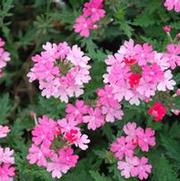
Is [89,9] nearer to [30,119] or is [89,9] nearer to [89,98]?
[89,98]

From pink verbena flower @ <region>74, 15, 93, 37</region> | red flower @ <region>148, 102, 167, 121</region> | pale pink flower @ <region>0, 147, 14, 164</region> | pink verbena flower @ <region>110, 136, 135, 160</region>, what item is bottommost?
pale pink flower @ <region>0, 147, 14, 164</region>

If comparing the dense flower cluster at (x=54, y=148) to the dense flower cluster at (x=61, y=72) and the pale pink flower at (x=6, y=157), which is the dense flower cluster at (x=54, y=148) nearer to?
the pale pink flower at (x=6, y=157)

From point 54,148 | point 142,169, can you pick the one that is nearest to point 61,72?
point 54,148

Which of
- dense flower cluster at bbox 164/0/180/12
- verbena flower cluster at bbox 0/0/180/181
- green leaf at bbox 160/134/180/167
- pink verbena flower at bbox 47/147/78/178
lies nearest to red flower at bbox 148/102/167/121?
verbena flower cluster at bbox 0/0/180/181

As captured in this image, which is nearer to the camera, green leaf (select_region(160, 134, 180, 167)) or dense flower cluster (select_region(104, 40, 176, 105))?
dense flower cluster (select_region(104, 40, 176, 105))

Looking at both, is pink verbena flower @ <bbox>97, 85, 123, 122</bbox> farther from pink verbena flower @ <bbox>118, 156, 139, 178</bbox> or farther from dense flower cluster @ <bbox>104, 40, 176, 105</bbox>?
pink verbena flower @ <bbox>118, 156, 139, 178</bbox>

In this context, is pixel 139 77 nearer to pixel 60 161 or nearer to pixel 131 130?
pixel 131 130

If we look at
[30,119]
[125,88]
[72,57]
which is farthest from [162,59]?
[30,119]

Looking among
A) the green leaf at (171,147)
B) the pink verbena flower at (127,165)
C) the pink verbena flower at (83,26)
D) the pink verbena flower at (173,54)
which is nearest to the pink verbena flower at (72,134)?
the pink verbena flower at (127,165)
